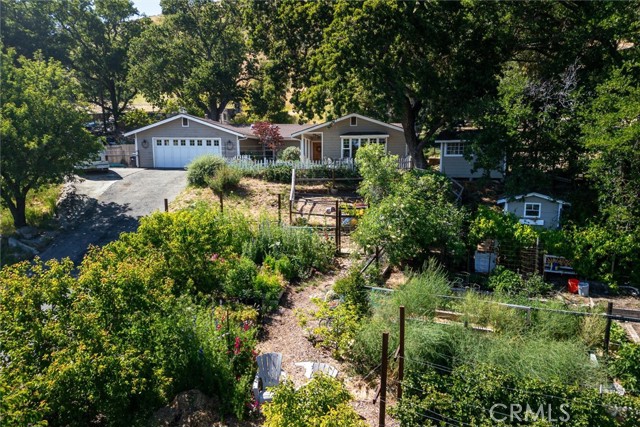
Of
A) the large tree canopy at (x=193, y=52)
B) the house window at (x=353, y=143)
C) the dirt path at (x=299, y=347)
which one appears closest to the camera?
the dirt path at (x=299, y=347)

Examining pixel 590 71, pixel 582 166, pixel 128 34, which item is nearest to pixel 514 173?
pixel 582 166

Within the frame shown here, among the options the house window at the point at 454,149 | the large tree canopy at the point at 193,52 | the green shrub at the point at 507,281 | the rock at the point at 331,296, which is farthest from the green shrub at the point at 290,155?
the green shrub at the point at 507,281

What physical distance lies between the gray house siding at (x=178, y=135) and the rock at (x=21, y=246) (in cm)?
1151

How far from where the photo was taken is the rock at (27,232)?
18.2m

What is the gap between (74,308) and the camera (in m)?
6.30

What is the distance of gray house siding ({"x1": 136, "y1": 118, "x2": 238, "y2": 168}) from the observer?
2733 centimetres

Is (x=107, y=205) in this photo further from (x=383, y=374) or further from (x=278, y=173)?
(x=383, y=374)

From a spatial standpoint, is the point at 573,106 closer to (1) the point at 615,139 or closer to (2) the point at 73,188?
(1) the point at 615,139

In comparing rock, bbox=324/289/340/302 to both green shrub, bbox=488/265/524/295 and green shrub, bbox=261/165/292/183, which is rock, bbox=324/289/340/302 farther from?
green shrub, bbox=261/165/292/183

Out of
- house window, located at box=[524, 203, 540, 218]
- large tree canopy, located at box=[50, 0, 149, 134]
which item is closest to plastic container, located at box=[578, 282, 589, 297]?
house window, located at box=[524, 203, 540, 218]

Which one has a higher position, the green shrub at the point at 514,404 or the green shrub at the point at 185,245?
the green shrub at the point at 185,245

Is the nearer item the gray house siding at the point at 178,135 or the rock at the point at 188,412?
the rock at the point at 188,412

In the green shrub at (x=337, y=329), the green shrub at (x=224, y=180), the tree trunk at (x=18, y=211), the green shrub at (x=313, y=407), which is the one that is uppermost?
the green shrub at (x=224, y=180)

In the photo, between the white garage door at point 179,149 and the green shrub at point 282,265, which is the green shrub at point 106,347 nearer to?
the green shrub at point 282,265
